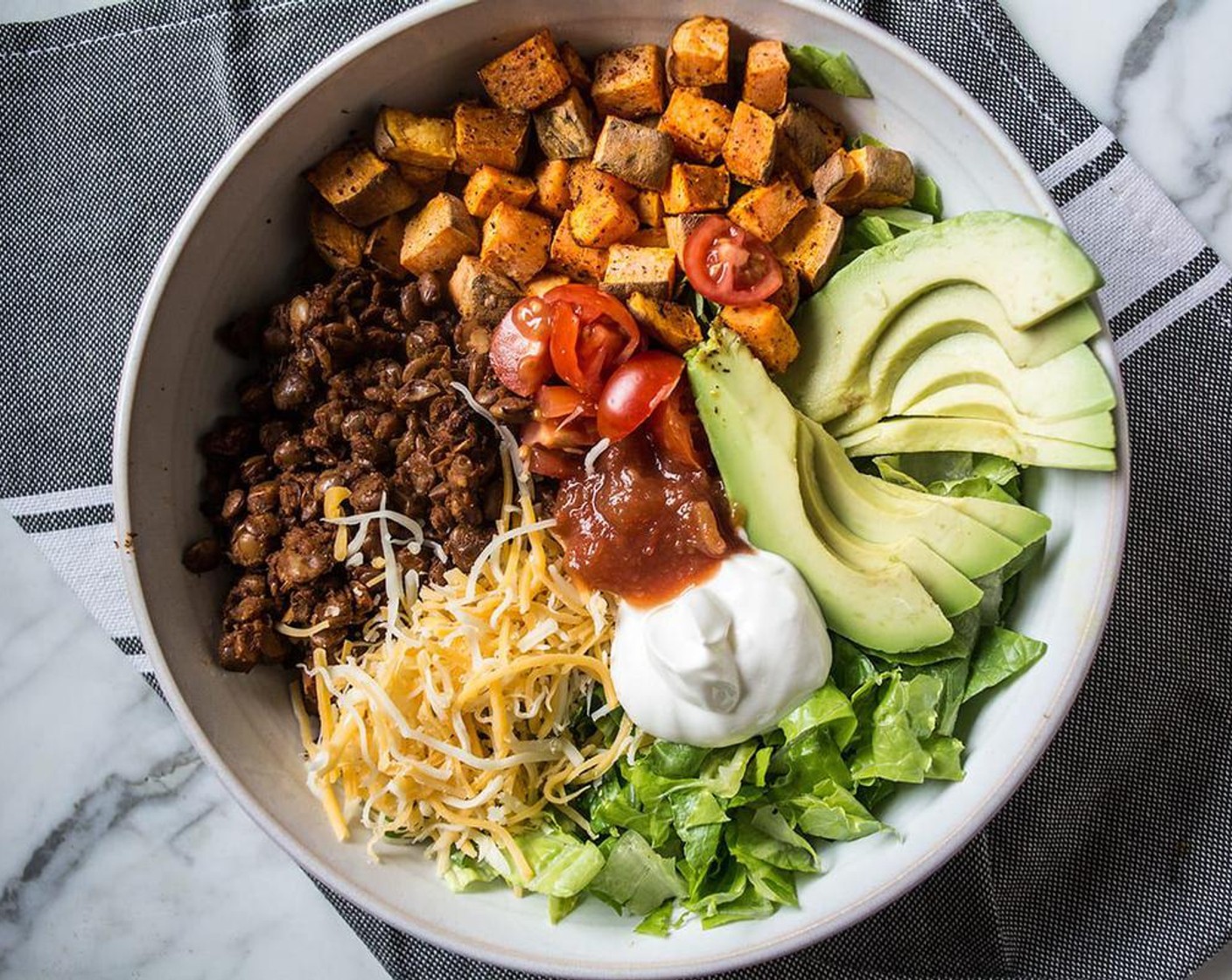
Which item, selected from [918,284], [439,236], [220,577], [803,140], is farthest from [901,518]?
[220,577]

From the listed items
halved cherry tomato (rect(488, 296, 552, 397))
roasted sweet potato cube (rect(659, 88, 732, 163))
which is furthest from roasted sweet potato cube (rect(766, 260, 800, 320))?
halved cherry tomato (rect(488, 296, 552, 397))

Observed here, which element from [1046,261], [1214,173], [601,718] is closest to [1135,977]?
[601,718]

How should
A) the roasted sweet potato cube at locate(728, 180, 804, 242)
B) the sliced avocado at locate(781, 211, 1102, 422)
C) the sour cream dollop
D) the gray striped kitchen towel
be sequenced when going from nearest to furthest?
the sliced avocado at locate(781, 211, 1102, 422) < the sour cream dollop < the roasted sweet potato cube at locate(728, 180, 804, 242) < the gray striped kitchen towel

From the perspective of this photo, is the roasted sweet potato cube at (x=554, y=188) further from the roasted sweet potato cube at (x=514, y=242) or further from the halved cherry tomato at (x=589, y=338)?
the halved cherry tomato at (x=589, y=338)

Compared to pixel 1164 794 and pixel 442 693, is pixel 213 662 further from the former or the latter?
pixel 1164 794

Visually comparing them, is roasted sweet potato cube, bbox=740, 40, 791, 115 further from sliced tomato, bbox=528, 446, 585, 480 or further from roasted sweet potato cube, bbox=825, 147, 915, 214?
sliced tomato, bbox=528, 446, 585, 480

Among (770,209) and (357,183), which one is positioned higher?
A: (770,209)

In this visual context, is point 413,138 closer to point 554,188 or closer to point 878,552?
point 554,188
